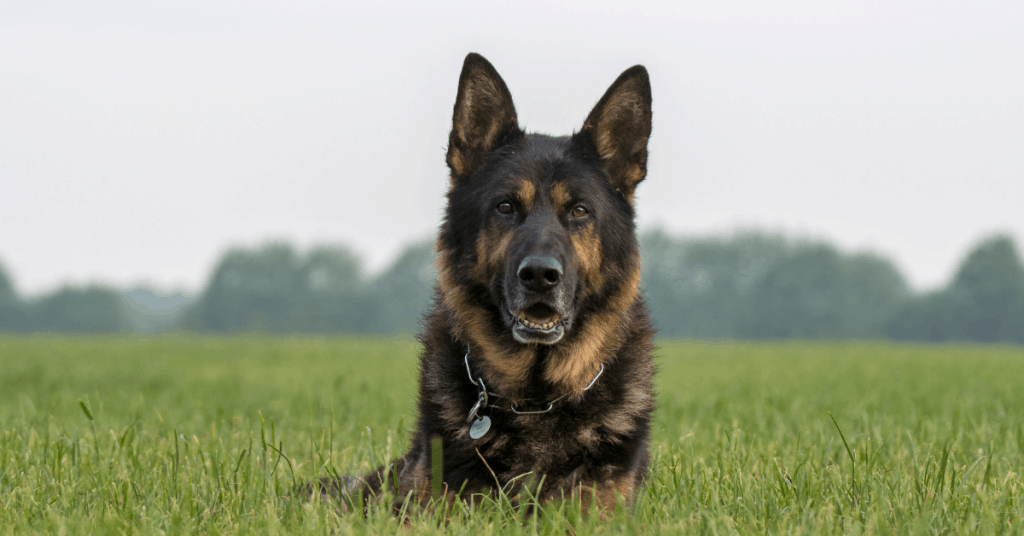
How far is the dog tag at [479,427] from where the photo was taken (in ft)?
12.6

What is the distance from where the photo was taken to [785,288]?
69.7 metres

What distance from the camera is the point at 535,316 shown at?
390 centimetres

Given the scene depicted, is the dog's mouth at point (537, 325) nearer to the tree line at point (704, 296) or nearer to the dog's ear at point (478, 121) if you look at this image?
the dog's ear at point (478, 121)

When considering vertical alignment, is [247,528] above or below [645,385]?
below

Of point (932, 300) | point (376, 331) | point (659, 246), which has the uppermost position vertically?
point (659, 246)

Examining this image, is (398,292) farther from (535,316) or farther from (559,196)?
(535,316)

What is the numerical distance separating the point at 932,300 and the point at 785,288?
1246cm

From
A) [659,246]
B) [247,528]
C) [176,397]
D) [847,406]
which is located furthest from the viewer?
[659,246]

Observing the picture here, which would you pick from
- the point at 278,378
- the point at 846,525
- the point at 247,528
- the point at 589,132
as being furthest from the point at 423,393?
the point at 278,378

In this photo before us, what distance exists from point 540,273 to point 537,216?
1.61 feet

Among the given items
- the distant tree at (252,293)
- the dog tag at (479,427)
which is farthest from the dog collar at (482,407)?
the distant tree at (252,293)

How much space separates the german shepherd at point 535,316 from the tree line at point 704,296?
175 feet

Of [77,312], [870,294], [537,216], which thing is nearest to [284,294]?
[77,312]

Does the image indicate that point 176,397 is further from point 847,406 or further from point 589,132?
point 847,406
